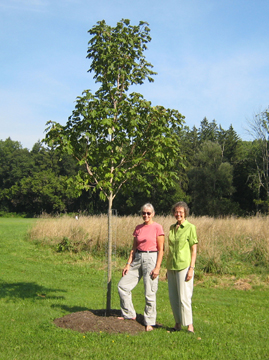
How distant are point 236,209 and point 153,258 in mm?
41651

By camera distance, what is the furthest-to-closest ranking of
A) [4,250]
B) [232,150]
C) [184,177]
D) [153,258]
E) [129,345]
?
[232,150] → [184,177] → [4,250] → [153,258] → [129,345]

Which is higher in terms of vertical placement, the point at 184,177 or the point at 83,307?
the point at 184,177

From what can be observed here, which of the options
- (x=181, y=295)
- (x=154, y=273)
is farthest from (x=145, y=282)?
(x=181, y=295)

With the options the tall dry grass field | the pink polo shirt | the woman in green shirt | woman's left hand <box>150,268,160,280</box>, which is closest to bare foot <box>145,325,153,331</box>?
the woman in green shirt

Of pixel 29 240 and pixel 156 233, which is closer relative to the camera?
pixel 156 233

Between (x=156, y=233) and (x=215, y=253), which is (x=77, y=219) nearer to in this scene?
(x=215, y=253)

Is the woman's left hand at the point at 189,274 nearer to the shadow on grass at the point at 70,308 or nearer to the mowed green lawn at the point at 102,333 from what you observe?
the mowed green lawn at the point at 102,333

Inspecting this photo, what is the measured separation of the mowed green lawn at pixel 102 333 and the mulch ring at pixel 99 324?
178 mm

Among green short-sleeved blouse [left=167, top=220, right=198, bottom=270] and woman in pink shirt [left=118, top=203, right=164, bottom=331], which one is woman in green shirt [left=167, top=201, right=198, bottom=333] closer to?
green short-sleeved blouse [left=167, top=220, right=198, bottom=270]

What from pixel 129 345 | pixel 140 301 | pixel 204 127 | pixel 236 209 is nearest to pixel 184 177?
pixel 236 209

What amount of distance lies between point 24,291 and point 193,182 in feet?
132

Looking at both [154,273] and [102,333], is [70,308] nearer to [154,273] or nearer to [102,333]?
[102,333]

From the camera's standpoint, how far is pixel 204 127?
261 feet

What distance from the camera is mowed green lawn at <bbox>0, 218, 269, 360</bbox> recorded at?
467 cm
